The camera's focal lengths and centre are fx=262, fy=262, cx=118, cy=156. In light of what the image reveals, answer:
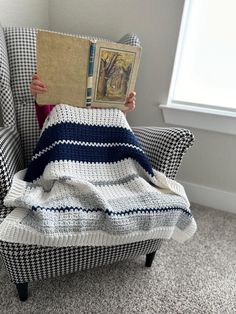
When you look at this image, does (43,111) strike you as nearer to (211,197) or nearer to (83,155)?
(83,155)

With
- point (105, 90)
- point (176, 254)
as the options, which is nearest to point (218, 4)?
point (105, 90)

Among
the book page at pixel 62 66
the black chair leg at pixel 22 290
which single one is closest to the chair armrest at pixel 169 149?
the book page at pixel 62 66

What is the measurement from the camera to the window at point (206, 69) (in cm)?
124

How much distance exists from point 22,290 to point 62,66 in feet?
2.48

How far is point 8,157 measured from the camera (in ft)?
2.68

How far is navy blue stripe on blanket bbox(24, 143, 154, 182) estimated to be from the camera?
837 millimetres

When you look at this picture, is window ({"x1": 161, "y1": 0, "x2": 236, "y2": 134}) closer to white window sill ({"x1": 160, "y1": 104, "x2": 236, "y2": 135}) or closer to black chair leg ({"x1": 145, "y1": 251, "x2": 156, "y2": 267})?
white window sill ({"x1": 160, "y1": 104, "x2": 236, "y2": 135})

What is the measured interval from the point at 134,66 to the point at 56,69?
0.27m

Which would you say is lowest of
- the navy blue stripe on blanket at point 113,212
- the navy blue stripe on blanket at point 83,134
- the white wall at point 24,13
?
the navy blue stripe on blanket at point 113,212

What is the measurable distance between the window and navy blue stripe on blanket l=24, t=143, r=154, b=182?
23.0 inches

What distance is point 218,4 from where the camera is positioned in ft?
3.99

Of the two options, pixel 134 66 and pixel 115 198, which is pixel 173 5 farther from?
pixel 115 198

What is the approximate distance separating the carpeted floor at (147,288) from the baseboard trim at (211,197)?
1.10 ft

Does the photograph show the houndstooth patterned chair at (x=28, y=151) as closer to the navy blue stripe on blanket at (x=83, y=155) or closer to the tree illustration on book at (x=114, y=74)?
the navy blue stripe on blanket at (x=83, y=155)
